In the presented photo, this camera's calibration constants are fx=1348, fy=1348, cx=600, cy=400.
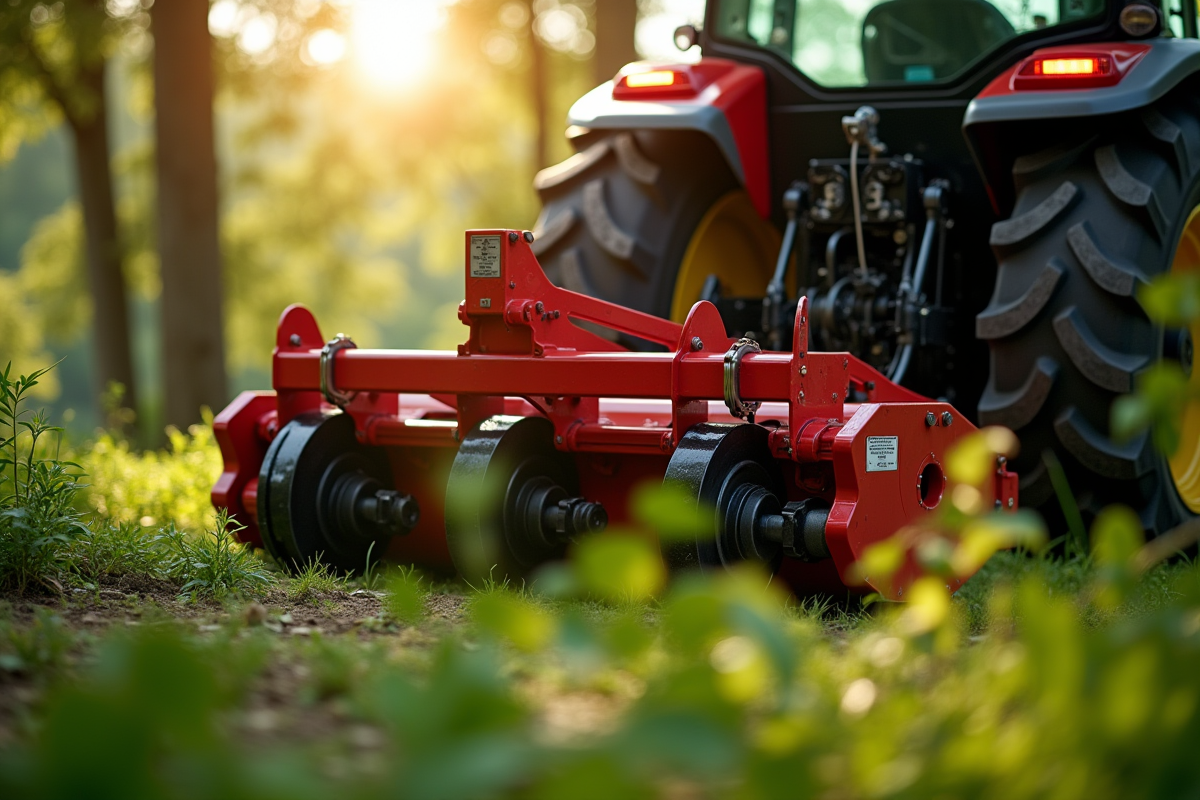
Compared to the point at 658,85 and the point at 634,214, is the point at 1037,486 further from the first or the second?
the point at 658,85

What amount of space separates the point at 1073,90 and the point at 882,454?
4.61ft

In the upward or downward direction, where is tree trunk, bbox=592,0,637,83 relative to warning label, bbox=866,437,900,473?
upward

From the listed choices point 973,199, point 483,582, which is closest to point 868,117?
point 973,199

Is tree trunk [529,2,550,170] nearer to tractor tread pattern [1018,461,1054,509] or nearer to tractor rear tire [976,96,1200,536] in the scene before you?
tractor rear tire [976,96,1200,536]

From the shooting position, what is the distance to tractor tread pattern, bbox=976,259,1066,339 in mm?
3834

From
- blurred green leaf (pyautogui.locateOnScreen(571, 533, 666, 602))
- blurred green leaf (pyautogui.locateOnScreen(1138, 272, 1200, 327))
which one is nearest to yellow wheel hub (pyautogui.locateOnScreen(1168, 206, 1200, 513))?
blurred green leaf (pyautogui.locateOnScreen(1138, 272, 1200, 327))

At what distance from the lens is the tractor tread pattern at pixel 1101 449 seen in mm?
3764

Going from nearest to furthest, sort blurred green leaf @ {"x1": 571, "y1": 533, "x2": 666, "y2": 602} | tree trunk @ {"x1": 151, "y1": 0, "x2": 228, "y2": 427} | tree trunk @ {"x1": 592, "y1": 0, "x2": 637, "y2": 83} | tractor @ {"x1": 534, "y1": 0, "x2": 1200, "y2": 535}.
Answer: blurred green leaf @ {"x1": 571, "y1": 533, "x2": 666, "y2": 602}
tractor @ {"x1": 534, "y1": 0, "x2": 1200, "y2": 535}
tree trunk @ {"x1": 151, "y1": 0, "x2": 228, "y2": 427}
tree trunk @ {"x1": 592, "y1": 0, "x2": 637, "y2": 83}

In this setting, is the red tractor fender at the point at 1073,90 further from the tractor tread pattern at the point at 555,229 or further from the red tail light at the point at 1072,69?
the tractor tread pattern at the point at 555,229

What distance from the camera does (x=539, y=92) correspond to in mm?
13812

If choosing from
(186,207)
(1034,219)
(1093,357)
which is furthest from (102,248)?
(1093,357)

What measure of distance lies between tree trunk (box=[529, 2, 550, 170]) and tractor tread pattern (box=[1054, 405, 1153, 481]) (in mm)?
10505

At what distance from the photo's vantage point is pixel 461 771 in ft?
4.37

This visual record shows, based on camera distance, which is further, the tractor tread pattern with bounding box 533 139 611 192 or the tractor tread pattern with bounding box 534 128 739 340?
the tractor tread pattern with bounding box 533 139 611 192
